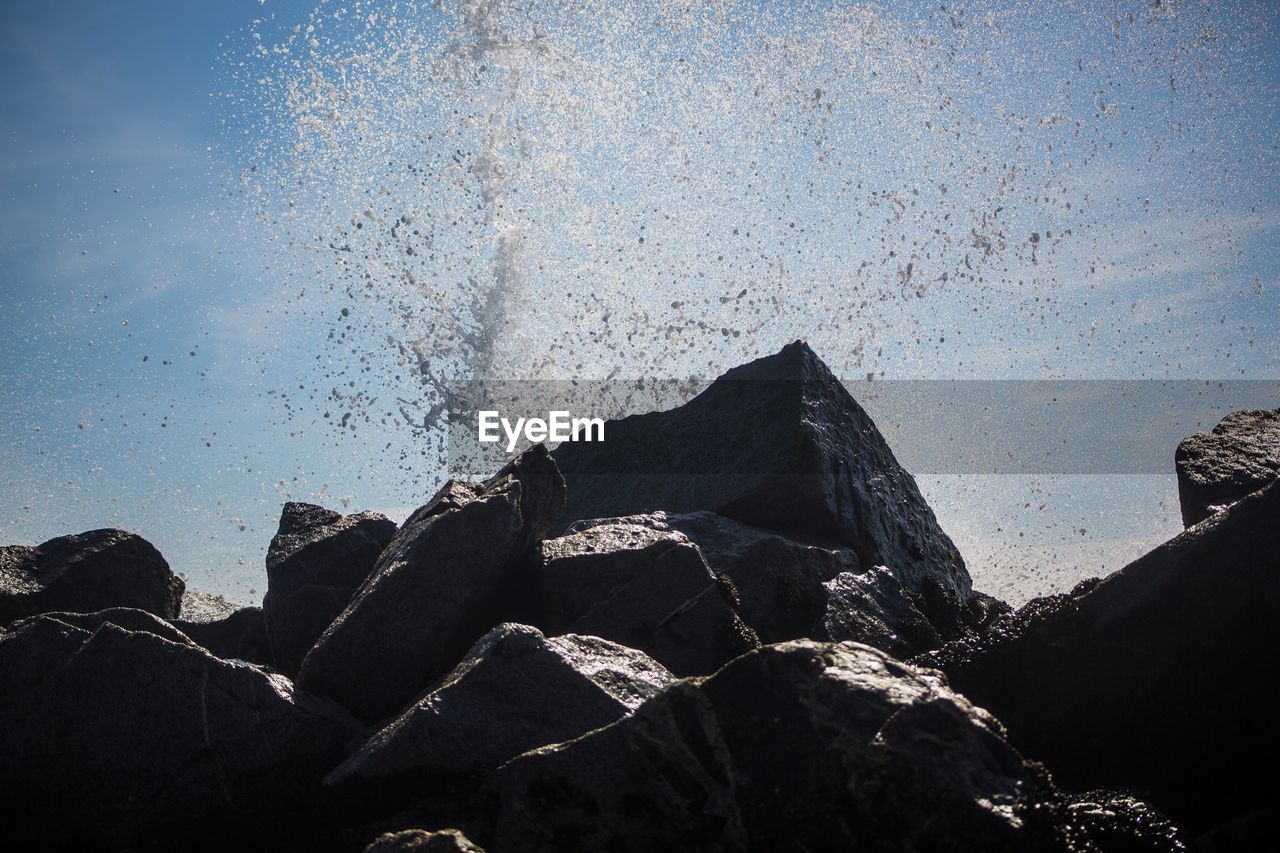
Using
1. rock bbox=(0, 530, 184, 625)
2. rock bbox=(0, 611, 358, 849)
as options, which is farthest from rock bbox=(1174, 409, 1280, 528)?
rock bbox=(0, 530, 184, 625)

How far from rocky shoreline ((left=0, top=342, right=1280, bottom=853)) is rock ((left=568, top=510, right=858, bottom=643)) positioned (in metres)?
0.04

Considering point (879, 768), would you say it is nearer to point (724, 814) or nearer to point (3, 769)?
point (724, 814)

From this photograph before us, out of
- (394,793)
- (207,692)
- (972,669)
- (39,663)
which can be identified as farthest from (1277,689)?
(39,663)

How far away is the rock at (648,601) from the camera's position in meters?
9.68

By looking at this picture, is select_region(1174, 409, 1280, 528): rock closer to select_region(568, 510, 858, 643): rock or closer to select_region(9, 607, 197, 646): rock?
select_region(568, 510, 858, 643): rock

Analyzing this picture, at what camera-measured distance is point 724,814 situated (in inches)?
220

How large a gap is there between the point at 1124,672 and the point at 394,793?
5944 mm

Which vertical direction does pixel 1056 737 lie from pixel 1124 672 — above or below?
below

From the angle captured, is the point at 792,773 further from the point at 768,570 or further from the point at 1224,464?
the point at 1224,464

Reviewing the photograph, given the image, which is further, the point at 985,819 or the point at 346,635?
the point at 346,635

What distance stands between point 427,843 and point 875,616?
740cm

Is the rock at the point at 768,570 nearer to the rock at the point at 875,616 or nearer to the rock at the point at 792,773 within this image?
the rock at the point at 875,616

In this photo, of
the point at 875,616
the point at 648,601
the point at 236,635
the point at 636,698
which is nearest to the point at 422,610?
the point at 648,601

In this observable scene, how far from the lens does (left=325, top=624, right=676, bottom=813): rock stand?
7.06 metres
